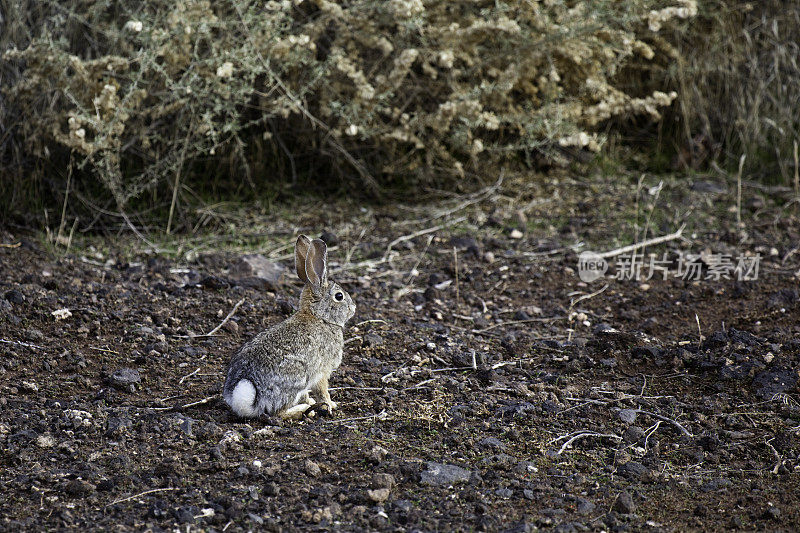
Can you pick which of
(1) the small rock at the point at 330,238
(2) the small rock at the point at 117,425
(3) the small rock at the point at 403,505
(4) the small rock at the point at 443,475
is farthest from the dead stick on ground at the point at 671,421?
(1) the small rock at the point at 330,238

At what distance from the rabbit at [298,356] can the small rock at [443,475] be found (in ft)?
2.72

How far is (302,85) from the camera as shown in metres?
7.54

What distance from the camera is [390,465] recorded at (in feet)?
12.3

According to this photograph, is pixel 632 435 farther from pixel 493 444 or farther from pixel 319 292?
pixel 319 292

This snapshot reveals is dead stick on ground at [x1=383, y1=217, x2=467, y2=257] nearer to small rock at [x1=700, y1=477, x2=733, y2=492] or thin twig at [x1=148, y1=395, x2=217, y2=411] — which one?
thin twig at [x1=148, y1=395, x2=217, y2=411]

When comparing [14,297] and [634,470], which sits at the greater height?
[14,297]

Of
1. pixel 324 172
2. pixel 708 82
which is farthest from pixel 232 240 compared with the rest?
pixel 708 82

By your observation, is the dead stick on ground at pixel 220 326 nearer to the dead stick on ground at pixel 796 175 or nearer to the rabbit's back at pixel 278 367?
the rabbit's back at pixel 278 367

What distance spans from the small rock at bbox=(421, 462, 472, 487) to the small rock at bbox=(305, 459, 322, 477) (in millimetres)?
424

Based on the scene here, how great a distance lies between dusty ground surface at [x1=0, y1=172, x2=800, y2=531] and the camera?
136 inches

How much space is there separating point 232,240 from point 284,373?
127 inches

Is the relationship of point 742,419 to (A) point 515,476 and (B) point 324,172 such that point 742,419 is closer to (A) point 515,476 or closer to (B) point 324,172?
(A) point 515,476

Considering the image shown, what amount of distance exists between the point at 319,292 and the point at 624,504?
2.00 meters

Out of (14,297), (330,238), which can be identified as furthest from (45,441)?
(330,238)
